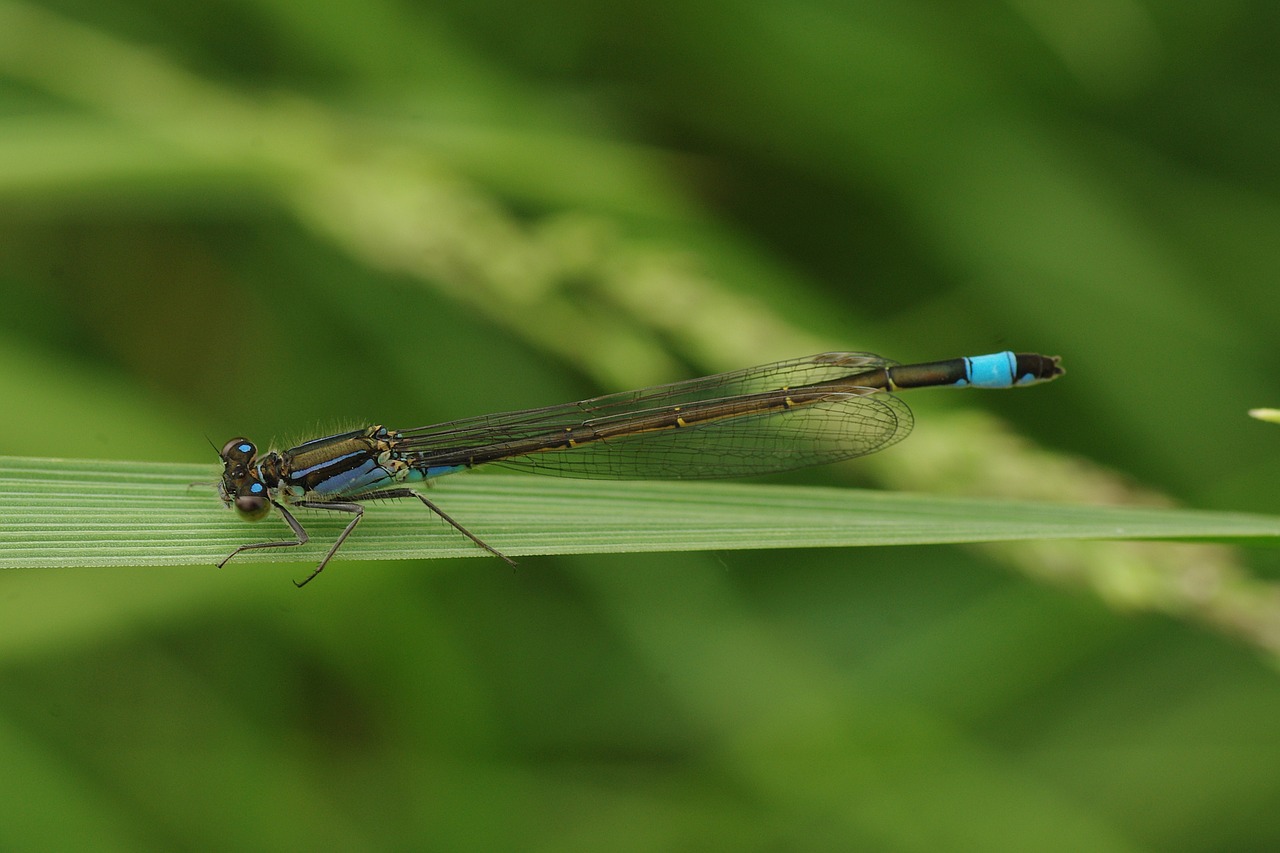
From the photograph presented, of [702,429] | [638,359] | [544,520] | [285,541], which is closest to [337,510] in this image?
[285,541]

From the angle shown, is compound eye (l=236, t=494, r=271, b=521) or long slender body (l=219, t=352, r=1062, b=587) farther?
long slender body (l=219, t=352, r=1062, b=587)

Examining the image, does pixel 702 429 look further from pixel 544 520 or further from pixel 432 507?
pixel 432 507

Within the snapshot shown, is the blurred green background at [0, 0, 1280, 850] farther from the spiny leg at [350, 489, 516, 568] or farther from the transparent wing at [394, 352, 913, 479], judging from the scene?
the spiny leg at [350, 489, 516, 568]

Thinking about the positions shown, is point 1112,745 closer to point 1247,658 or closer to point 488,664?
point 1247,658

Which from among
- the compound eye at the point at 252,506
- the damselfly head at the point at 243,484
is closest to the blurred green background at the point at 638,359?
the damselfly head at the point at 243,484

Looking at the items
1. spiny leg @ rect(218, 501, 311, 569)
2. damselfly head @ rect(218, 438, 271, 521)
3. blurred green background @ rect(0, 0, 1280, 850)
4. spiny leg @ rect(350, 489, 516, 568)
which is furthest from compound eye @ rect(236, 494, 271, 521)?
blurred green background @ rect(0, 0, 1280, 850)

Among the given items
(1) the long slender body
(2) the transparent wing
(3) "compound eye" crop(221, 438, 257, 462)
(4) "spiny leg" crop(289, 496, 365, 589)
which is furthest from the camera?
(2) the transparent wing

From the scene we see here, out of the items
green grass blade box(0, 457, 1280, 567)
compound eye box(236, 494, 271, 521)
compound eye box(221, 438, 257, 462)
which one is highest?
compound eye box(221, 438, 257, 462)
